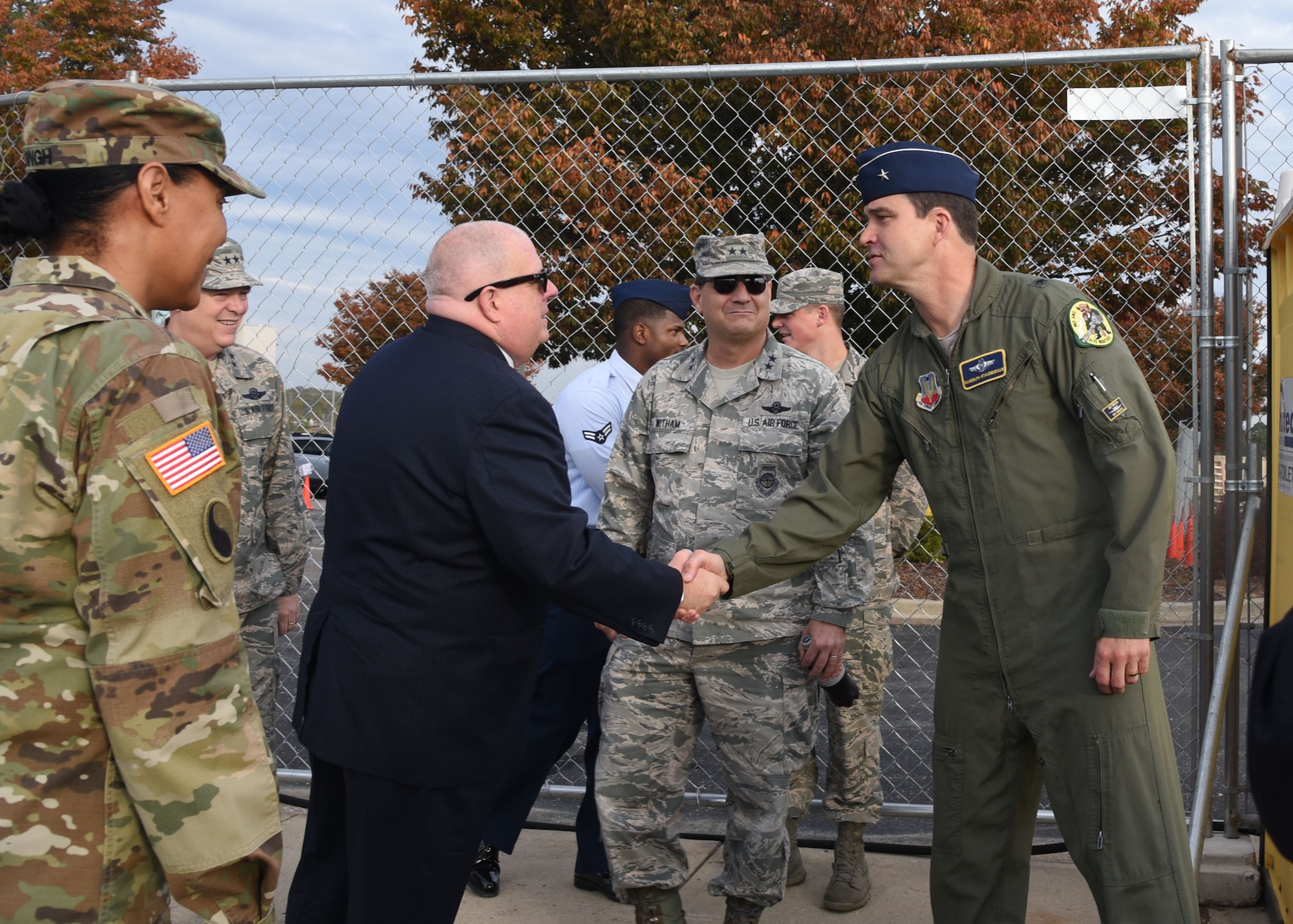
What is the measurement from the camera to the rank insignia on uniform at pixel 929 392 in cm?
279

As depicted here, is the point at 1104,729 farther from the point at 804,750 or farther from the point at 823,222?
the point at 823,222

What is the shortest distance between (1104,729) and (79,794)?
2133 millimetres

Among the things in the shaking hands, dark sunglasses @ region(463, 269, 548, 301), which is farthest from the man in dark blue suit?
the shaking hands

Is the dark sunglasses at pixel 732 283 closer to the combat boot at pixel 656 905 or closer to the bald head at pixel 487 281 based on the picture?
the bald head at pixel 487 281

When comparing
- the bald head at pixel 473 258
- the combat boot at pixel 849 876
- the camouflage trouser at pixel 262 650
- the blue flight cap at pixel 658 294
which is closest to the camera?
the bald head at pixel 473 258

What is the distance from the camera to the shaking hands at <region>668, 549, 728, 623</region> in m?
2.90

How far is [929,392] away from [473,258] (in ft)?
4.03

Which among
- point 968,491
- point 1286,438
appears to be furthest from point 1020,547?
point 1286,438

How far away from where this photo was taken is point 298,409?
189 inches

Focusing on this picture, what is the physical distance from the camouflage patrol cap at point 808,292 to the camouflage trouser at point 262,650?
2.33 m

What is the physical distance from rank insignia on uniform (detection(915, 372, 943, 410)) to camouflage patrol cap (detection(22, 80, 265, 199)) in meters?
1.82

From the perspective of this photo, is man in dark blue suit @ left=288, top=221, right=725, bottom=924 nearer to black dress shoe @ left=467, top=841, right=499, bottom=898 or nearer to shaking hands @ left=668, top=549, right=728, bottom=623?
shaking hands @ left=668, top=549, right=728, bottom=623

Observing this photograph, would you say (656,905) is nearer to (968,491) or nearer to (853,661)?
(853,661)

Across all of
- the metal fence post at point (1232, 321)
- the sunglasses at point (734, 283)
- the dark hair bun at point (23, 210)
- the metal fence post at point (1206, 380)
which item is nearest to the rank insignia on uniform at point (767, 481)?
the sunglasses at point (734, 283)
